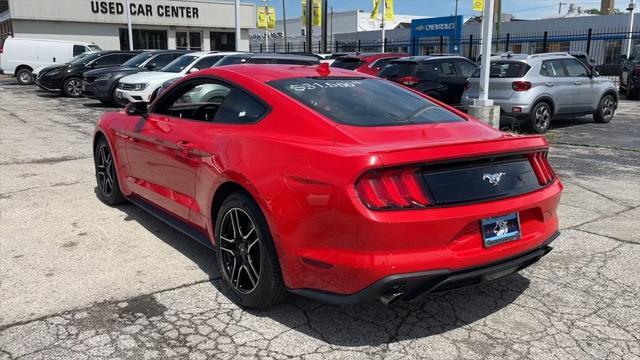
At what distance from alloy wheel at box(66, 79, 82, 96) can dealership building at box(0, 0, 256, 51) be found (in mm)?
17682

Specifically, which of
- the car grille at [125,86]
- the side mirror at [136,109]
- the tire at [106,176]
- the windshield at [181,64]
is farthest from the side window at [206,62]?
the side mirror at [136,109]

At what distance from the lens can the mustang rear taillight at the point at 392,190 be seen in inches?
113

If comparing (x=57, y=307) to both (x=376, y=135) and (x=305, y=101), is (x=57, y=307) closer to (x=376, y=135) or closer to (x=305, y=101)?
(x=305, y=101)

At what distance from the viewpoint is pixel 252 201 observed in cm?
340

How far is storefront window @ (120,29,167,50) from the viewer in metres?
→ 41.9

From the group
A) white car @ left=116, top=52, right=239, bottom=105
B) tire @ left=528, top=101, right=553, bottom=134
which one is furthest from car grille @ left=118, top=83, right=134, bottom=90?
tire @ left=528, top=101, right=553, bottom=134

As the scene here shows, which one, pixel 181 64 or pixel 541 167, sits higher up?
pixel 181 64

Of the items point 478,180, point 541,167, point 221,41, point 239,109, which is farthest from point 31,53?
point 478,180

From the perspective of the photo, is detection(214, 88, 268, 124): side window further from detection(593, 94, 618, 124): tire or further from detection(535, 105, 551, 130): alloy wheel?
detection(593, 94, 618, 124): tire

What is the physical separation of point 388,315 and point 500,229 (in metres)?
0.90

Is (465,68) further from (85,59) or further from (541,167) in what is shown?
(85,59)

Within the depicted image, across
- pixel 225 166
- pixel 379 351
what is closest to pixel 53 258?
pixel 225 166

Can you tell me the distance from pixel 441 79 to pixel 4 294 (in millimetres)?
11091

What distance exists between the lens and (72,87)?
65.7 ft
